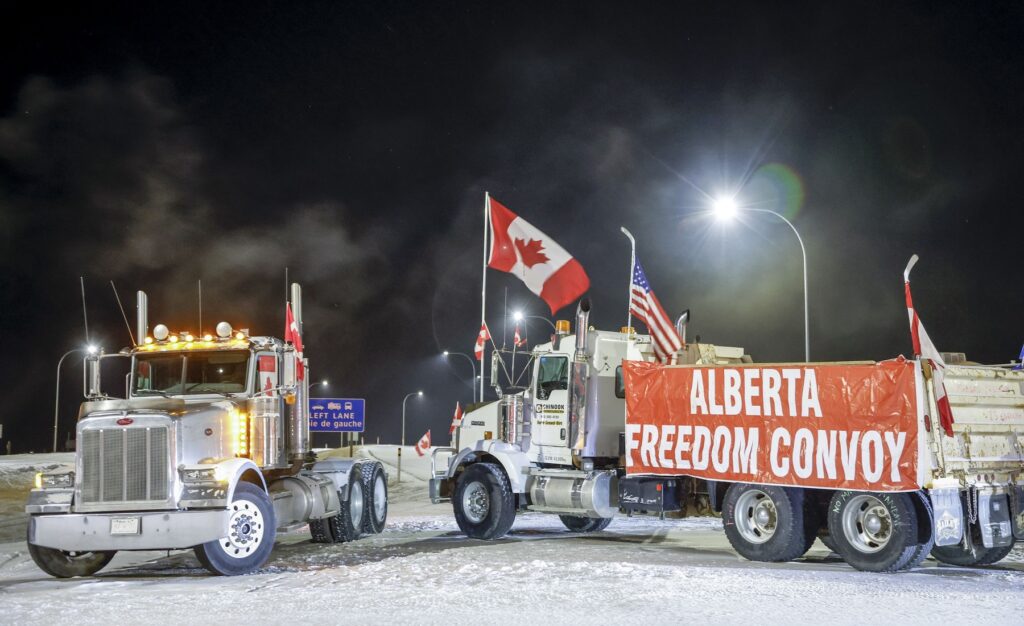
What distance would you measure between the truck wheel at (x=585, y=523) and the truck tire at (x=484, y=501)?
184 cm

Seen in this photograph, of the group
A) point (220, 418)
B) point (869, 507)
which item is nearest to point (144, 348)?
point (220, 418)

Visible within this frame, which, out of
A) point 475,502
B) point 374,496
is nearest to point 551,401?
point 475,502

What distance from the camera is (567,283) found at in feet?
66.6

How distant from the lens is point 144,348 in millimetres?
15945

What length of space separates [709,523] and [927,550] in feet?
27.9

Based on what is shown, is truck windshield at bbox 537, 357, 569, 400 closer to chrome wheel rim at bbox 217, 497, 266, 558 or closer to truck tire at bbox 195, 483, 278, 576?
truck tire at bbox 195, 483, 278, 576

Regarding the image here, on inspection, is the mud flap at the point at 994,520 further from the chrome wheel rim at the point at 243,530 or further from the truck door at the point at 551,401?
the chrome wheel rim at the point at 243,530

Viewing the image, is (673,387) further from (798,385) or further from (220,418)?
(220,418)

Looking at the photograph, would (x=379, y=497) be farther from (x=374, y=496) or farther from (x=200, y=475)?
(x=200, y=475)

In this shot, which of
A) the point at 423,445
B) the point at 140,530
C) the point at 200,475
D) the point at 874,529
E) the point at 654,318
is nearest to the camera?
the point at 140,530

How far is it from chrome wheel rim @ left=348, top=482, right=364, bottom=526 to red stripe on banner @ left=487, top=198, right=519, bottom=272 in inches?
201

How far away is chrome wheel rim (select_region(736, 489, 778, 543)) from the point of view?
47.1 ft

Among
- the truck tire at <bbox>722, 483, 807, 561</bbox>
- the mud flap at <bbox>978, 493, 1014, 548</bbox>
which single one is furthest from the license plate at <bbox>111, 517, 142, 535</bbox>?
the mud flap at <bbox>978, 493, 1014, 548</bbox>

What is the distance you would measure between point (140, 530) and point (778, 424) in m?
8.37
